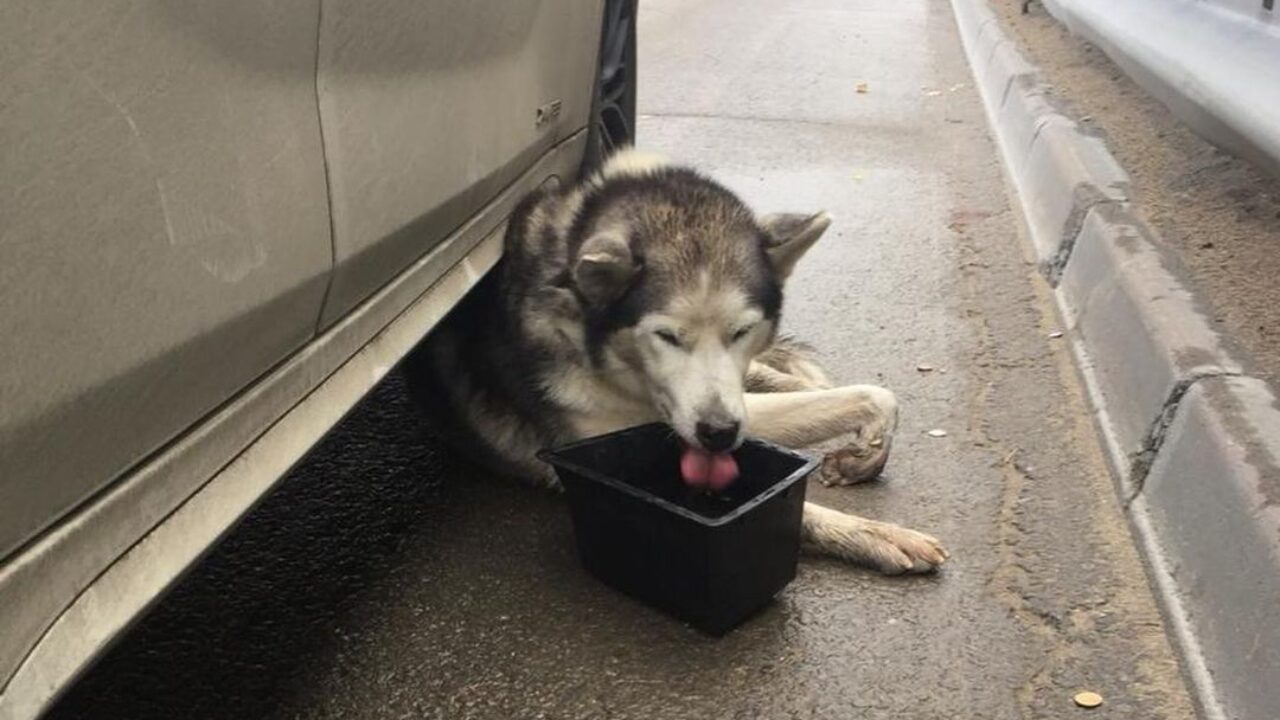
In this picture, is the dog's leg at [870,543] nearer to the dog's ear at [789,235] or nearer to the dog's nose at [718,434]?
the dog's nose at [718,434]

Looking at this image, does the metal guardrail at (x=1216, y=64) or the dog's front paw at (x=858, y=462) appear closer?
the dog's front paw at (x=858, y=462)

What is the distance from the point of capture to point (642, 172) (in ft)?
10.6

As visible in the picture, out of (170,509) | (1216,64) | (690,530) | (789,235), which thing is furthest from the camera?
(1216,64)

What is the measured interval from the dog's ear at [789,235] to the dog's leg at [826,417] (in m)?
0.33

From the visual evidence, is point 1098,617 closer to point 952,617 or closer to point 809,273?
point 952,617

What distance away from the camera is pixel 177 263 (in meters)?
1.44

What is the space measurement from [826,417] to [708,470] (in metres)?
0.50

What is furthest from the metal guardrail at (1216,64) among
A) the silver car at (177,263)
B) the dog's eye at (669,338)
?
the silver car at (177,263)

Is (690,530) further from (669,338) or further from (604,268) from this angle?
(604,268)

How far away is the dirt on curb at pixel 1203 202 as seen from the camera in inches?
135

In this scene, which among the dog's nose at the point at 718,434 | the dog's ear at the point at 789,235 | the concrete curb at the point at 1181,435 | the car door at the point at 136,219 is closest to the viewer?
the car door at the point at 136,219

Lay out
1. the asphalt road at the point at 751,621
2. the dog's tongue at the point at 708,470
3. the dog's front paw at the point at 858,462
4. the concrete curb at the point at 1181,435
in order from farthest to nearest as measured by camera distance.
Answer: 1. the dog's front paw at the point at 858,462
2. the dog's tongue at the point at 708,470
3. the asphalt road at the point at 751,621
4. the concrete curb at the point at 1181,435

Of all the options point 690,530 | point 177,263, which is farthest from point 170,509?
point 690,530

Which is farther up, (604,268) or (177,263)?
(177,263)
